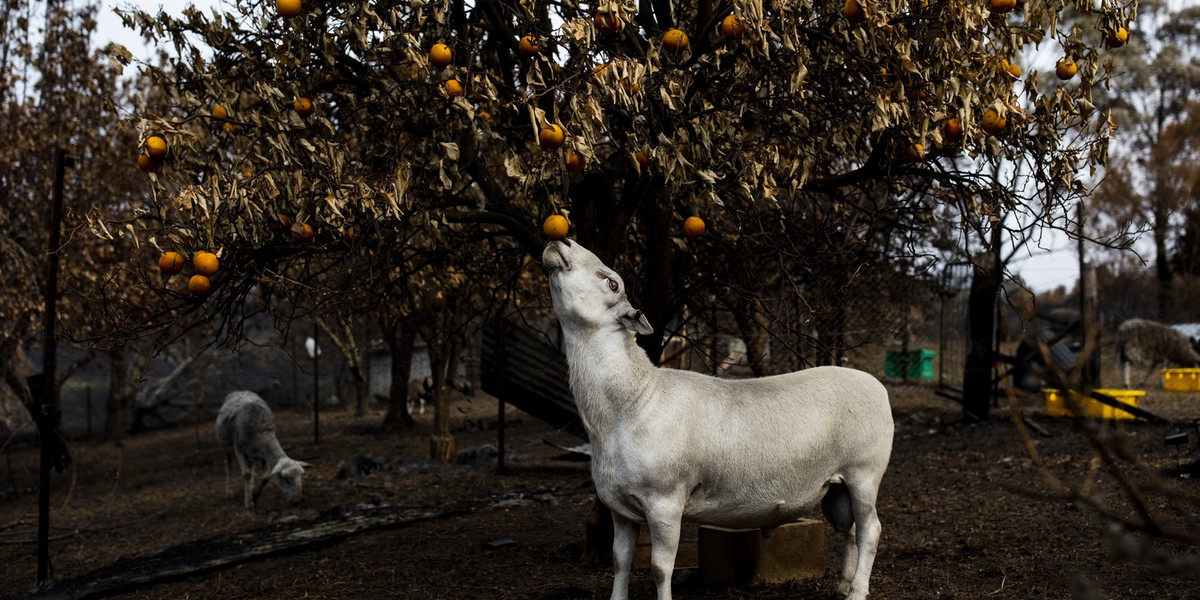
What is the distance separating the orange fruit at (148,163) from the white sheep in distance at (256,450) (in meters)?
6.57

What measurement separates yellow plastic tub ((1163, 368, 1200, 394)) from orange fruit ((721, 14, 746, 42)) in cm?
1671

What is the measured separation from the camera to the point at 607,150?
805 centimetres

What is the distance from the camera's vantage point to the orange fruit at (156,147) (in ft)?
17.2

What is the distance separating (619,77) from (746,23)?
2.43 ft

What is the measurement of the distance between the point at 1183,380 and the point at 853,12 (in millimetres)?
16684

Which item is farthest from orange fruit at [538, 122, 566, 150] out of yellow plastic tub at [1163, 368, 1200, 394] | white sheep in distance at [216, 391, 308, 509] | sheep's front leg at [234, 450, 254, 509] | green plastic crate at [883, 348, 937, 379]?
green plastic crate at [883, 348, 937, 379]

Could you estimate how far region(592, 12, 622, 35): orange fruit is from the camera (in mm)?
4902

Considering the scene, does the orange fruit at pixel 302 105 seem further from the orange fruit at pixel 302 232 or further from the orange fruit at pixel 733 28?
the orange fruit at pixel 733 28

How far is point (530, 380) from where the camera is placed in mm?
11922

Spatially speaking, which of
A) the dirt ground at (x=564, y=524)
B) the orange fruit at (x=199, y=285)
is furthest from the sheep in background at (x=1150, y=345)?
the orange fruit at (x=199, y=285)

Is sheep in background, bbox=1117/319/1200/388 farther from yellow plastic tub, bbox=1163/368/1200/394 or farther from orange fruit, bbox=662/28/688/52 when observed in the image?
orange fruit, bbox=662/28/688/52

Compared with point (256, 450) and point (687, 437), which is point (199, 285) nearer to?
point (687, 437)

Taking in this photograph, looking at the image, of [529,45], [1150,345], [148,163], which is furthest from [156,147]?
[1150,345]

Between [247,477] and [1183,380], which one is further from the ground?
[1183,380]
